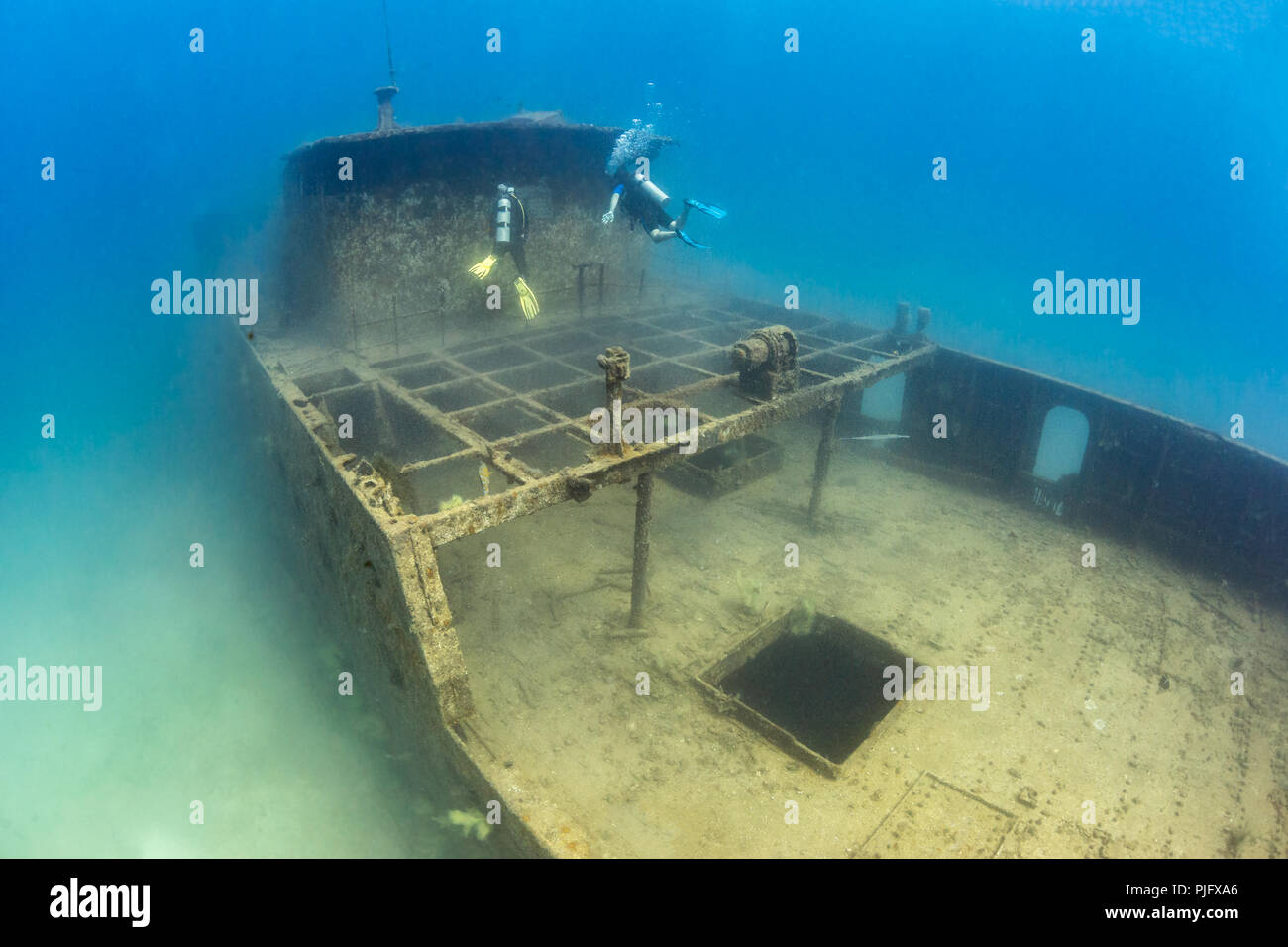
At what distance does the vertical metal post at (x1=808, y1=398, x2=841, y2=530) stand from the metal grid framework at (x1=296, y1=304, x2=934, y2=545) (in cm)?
31

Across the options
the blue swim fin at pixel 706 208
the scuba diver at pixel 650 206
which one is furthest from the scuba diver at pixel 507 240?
the blue swim fin at pixel 706 208

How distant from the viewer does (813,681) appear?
23.3ft

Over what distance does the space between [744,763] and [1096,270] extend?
91471 millimetres

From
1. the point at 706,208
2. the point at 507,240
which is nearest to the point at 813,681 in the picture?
the point at 706,208

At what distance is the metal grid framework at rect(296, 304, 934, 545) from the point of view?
634 cm

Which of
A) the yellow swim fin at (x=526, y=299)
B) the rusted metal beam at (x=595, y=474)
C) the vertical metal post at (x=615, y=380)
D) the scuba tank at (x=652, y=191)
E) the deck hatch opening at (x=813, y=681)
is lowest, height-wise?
the deck hatch opening at (x=813, y=681)

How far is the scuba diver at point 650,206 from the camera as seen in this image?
948cm

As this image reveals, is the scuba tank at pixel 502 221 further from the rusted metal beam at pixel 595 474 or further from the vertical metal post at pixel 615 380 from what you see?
the rusted metal beam at pixel 595 474

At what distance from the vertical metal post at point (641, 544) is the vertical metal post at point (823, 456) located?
3.33 meters

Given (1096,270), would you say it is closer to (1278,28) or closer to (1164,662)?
(1278,28)

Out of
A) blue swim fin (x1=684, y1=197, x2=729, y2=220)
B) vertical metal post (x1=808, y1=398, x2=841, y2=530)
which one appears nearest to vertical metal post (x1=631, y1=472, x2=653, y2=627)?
vertical metal post (x1=808, y1=398, x2=841, y2=530)

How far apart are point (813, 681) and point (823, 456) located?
3430mm
